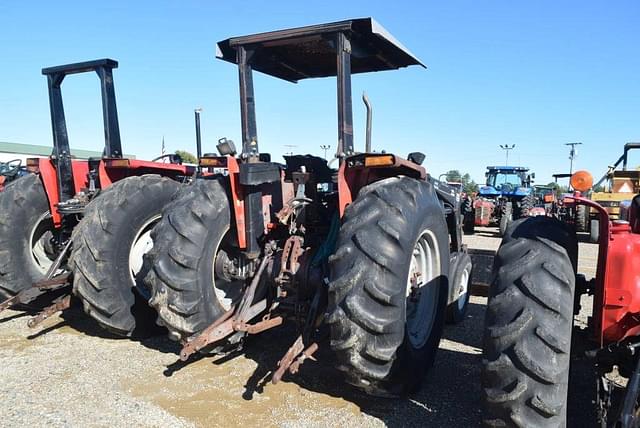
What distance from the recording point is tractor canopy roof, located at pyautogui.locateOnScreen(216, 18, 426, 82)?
374cm

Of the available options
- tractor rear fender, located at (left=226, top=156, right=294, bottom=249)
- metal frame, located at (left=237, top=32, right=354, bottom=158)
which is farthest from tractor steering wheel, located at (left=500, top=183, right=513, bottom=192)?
metal frame, located at (left=237, top=32, right=354, bottom=158)

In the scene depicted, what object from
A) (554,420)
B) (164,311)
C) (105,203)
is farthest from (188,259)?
(554,420)

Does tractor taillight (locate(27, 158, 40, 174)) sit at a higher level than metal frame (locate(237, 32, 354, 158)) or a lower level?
lower

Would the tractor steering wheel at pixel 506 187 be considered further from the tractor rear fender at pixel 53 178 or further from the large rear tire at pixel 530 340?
the large rear tire at pixel 530 340

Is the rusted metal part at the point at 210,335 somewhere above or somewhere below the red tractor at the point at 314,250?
below

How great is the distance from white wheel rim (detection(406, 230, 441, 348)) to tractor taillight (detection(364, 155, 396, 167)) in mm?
729

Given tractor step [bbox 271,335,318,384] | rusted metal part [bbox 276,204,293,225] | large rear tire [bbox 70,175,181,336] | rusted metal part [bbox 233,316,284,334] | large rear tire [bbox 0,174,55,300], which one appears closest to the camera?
tractor step [bbox 271,335,318,384]

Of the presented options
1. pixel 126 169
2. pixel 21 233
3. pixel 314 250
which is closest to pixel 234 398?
pixel 314 250

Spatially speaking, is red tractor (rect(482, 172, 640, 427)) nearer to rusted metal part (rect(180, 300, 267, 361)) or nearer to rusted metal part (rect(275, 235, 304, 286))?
rusted metal part (rect(275, 235, 304, 286))

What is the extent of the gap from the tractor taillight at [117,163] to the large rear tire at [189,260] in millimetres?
1495

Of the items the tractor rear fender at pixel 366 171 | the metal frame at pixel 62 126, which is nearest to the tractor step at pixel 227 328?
the tractor rear fender at pixel 366 171

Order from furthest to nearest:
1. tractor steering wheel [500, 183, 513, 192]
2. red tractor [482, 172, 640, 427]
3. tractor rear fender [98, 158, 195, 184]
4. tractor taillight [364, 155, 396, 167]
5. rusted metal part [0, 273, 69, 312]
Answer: tractor steering wheel [500, 183, 513, 192]
tractor rear fender [98, 158, 195, 184]
rusted metal part [0, 273, 69, 312]
tractor taillight [364, 155, 396, 167]
red tractor [482, 172, 640, 427]

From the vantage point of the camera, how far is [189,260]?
3.78 meters

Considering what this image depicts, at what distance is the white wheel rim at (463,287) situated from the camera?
5121 mm
